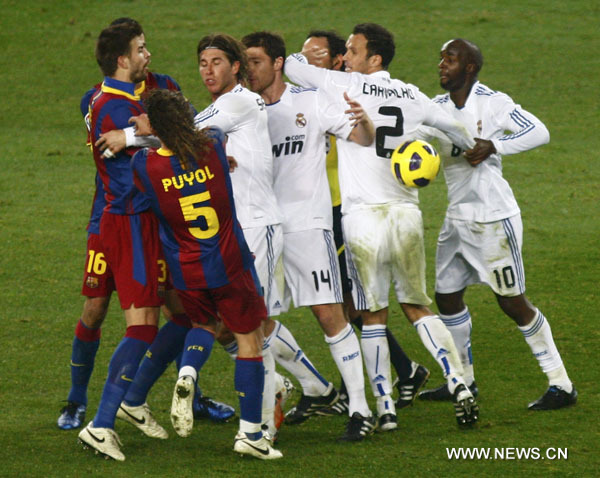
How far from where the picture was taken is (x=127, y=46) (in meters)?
5.89

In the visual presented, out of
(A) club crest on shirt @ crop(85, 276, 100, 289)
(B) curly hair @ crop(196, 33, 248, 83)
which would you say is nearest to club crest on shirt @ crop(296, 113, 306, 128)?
(B) curly hair @ crop(196, 33, 248, 83)

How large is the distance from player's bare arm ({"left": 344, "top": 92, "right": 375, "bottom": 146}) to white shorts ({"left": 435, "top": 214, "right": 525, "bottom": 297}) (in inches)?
40.5

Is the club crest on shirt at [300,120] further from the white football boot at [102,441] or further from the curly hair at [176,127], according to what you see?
the white football boot at [102,441]

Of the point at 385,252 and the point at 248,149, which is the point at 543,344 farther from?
the point at 248,149

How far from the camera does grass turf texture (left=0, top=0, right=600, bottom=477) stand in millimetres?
5637

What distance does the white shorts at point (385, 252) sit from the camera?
6.09 meters

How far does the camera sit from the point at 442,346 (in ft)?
19.8

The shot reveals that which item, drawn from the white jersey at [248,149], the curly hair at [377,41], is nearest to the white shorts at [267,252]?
the white jersey at [248,149]

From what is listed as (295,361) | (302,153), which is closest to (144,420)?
(295,361)

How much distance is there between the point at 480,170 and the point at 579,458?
2.10m

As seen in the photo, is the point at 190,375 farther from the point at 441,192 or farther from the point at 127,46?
the point at 441,192

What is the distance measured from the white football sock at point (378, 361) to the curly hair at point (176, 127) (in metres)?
1.62

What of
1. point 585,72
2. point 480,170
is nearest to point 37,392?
point 480,170

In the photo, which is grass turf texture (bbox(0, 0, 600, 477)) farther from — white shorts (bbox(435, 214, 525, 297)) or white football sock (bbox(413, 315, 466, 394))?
Answer: white shorts (bbox(435, 214, 525, 297))
